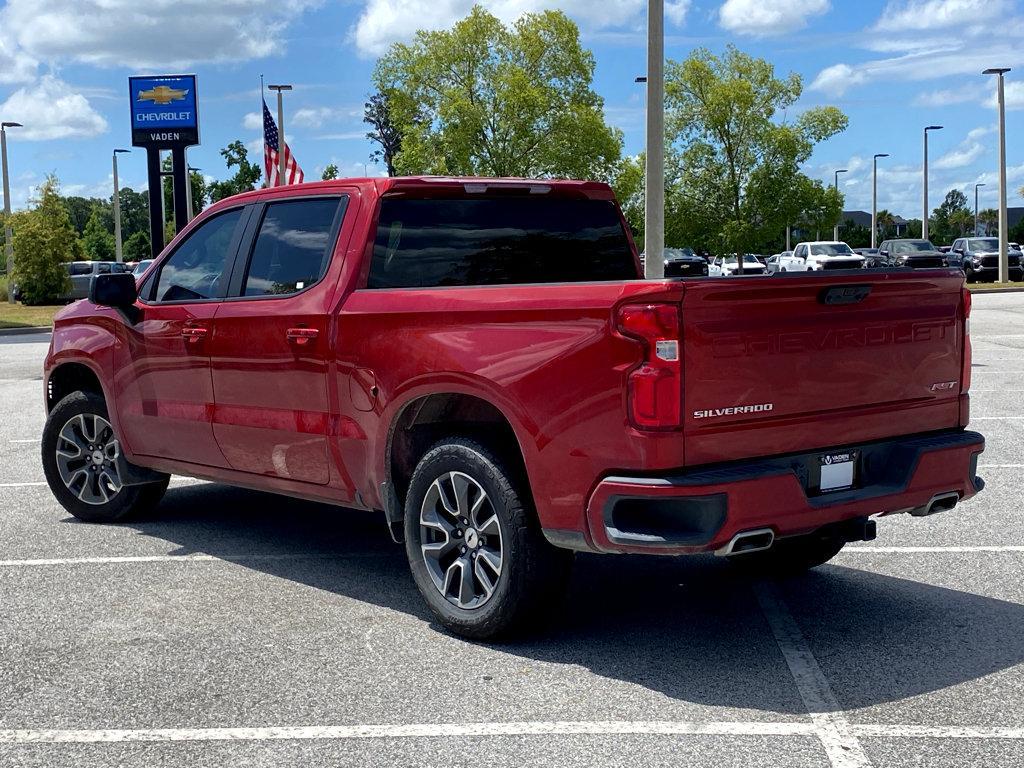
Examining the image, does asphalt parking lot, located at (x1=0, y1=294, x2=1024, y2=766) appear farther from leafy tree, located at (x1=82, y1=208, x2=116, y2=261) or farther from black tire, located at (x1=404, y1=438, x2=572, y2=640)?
leafy tree, located at (x1=82, y1=208, x2=116, y2=261)

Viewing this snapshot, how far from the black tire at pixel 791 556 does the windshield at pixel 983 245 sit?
50003mm

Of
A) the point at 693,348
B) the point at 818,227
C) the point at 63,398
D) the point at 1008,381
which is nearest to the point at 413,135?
the point at 818,227

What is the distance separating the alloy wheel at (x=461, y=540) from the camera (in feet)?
17.3

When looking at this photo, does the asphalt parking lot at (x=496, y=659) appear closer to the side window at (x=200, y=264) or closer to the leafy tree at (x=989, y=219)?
the side window at (x=200, y=264)

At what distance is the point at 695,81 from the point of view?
153ft

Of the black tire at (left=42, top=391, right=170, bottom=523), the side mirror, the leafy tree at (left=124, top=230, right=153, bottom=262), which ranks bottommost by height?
the black tire at (left=42, top=391, right=170, bottom=523)

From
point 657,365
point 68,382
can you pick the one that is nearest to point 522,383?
point 657,365

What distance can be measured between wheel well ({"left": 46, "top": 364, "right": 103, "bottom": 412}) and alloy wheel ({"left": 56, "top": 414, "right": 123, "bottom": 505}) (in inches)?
9.7

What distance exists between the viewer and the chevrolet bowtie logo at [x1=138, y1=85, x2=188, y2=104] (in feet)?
125

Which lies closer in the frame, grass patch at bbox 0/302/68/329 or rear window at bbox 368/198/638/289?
rear window at bbox 368/198/638/289

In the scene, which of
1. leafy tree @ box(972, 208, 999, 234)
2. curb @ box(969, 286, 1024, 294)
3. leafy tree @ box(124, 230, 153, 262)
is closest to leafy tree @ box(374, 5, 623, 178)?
curb @ box(969, 286, 1024, 294)

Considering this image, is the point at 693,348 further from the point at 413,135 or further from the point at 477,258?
the point at 413,135

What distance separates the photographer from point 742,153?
46812 mm

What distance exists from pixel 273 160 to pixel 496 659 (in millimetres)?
26472
